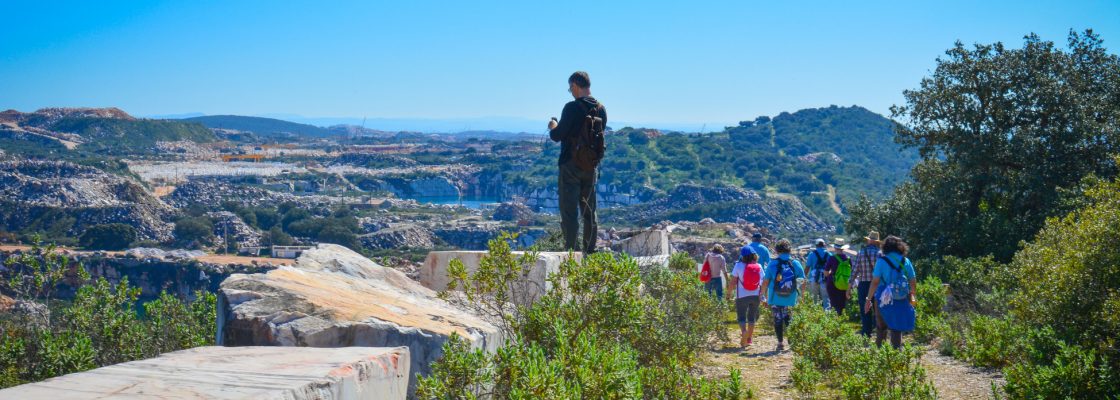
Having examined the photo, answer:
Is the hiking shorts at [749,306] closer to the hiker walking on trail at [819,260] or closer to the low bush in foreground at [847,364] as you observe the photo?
the low bush in foreground at [847,364]

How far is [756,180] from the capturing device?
8300 centimetres

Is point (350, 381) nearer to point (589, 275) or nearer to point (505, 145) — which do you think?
point (589, 275)

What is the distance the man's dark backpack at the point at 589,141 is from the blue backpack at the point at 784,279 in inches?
91.9

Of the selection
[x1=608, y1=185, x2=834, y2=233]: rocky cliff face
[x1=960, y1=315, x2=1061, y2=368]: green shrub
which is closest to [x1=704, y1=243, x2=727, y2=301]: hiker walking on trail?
[x1=960, y1=315, x2=1061, y2=368]: green shrub

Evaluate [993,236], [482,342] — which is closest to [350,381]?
[482,342]

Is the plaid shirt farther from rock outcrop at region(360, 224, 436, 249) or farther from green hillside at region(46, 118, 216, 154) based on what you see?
green hillside at region(46, 118, 216, 154)

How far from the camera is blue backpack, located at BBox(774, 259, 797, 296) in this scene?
841 centimetres

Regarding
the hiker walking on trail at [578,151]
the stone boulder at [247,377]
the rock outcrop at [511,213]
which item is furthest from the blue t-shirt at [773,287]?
the rock outcrop at [511,213]

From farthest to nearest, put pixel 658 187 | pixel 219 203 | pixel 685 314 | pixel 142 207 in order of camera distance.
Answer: pixel 658 187, pixel 219 203, pixel 142 207, pixel 685 314

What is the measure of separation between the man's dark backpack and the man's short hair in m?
0.15

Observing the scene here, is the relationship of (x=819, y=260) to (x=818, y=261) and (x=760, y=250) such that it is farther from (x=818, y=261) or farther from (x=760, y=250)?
(x=760, y=250)

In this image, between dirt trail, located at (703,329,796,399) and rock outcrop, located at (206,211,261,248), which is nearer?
dirt trail, located at (703,329,796,399)

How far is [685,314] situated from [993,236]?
10525mm

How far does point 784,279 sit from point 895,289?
1.51 m
